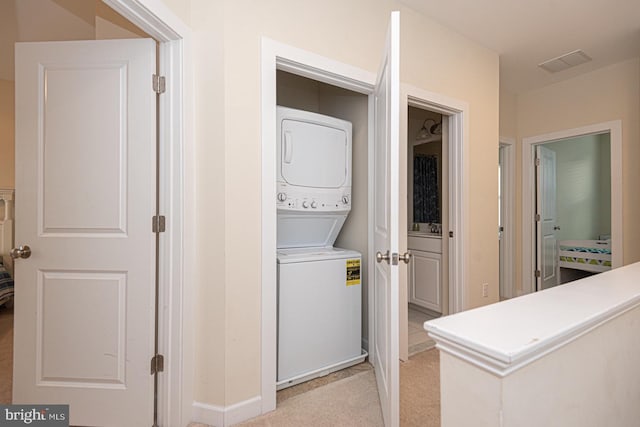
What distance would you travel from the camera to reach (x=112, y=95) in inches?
57.2

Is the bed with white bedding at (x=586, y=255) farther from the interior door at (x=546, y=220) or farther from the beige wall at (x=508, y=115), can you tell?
the beige wall at (x=508, y=115)

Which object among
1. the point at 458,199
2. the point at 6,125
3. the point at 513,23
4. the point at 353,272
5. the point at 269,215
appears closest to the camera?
the point at 269,215

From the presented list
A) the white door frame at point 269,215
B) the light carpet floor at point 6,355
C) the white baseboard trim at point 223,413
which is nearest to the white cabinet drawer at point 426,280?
the white door frame at point 269,215

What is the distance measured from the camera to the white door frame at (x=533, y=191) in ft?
9.86

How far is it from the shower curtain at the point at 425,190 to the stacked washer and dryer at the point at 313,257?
6.08 ft

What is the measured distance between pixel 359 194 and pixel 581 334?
1.74 m

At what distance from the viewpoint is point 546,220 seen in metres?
3.79

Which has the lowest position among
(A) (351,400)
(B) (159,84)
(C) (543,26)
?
(A) (351,400)

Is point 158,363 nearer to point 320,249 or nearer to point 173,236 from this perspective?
point 173,236

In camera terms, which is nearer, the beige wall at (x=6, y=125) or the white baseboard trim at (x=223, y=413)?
the white baseboard trim at (x=223, y=413)

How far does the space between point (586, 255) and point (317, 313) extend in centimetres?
375

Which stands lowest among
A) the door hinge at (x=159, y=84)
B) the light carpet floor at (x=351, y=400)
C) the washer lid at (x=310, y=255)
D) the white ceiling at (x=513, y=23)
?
the light carpet floor at (x=351, y=400)

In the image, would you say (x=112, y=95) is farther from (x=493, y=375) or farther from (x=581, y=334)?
(x=581, y=334)

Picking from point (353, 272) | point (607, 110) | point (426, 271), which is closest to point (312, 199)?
point (353, 272)
